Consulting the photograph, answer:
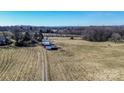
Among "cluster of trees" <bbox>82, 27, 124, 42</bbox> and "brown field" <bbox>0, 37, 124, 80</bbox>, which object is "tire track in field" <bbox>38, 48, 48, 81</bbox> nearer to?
"brown field" <bbox>0, 37, 124, 80</bbox>

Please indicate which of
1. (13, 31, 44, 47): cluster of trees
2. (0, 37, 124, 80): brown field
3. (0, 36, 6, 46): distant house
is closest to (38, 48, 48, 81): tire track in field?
(0, 37, 124, 80): brown field

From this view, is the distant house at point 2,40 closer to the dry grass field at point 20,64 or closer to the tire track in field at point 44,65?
the dry grass field at point 20,64

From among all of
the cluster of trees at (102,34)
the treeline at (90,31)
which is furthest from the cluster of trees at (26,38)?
the cluster of trees at (102,34)

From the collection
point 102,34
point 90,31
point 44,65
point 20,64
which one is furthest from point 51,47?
point 102,34

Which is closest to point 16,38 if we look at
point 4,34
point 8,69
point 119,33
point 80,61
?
point 4,34

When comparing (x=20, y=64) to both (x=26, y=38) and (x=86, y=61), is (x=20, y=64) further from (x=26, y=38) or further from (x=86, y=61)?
(x=86, y=61)

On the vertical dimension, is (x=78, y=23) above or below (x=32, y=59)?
above
